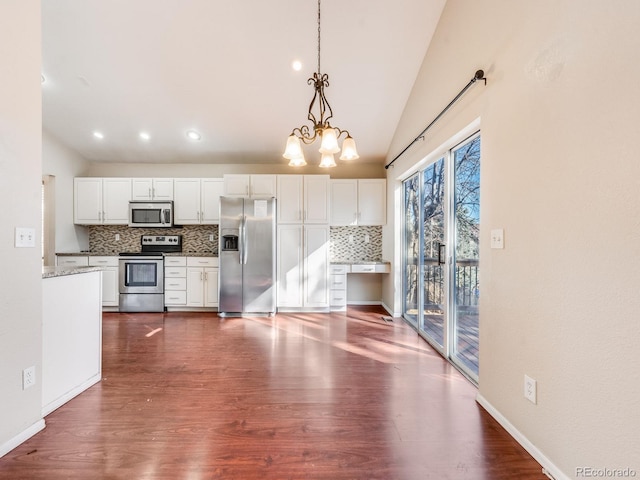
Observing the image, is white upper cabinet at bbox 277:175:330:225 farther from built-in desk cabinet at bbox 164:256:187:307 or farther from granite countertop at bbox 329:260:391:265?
built-in desk cabinet at bbox 164:256:187:307

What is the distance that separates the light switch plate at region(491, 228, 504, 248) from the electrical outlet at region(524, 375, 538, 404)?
0.78 metres

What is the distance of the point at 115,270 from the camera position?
470cm

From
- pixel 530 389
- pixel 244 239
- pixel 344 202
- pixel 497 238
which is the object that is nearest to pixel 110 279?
pixel 244 239

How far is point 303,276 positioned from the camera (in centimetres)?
471

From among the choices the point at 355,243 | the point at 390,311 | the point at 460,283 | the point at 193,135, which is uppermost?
the point at 193,135

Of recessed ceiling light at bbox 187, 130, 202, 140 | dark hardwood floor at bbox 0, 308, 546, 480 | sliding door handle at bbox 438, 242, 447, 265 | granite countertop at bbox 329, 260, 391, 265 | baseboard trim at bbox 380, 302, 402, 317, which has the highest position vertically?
recessed ceiling light at bbox 187, 130, 202, 140

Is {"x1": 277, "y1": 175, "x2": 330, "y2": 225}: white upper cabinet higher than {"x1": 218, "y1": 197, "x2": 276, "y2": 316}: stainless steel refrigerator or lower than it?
higher

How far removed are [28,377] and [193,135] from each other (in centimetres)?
369

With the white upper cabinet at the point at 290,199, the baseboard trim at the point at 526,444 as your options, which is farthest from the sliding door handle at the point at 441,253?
the white upper cabinet at the point at 290,199

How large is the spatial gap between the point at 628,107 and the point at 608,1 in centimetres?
47

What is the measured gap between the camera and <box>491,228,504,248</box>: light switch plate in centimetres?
188

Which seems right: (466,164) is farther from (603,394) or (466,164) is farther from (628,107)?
(603,394)

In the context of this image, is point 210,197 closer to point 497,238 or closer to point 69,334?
point 69,334

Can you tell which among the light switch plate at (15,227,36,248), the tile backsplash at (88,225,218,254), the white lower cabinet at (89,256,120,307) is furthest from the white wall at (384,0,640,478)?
the white lower cabinet at (89,256,120,307)
